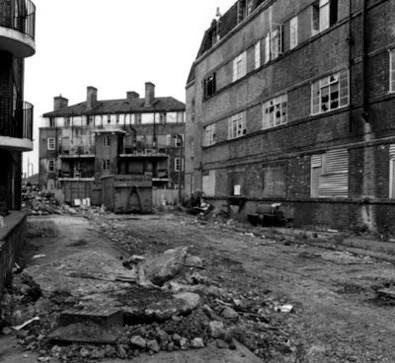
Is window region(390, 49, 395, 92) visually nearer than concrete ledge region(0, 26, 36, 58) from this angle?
No

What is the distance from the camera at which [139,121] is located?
209 feet

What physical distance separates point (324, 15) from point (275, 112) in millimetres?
5151

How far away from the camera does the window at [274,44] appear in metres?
21.5

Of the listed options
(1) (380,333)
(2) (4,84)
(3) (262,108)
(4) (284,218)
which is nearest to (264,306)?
(1) (380,333)

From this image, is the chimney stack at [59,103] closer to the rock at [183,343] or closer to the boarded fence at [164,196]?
the boarded fence at [164,196]

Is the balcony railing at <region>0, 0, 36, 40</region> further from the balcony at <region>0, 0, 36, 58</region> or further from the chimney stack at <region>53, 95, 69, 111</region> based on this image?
the chimney stack at <region>53, 95, 69, 111</region>

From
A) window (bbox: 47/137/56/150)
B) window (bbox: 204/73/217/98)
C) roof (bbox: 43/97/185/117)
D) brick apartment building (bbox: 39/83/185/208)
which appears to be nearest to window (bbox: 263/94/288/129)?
window (bbox: 204/73/217/98)

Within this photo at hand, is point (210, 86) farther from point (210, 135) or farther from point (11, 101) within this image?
point (11, 101)

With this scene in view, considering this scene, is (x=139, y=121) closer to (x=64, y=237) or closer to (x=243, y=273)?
(x=64, y=237)

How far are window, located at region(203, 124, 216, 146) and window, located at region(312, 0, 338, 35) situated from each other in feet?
37.9

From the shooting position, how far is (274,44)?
72.2 ft

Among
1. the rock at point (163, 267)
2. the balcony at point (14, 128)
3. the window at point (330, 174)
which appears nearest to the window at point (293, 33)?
the window at point (330, 174)

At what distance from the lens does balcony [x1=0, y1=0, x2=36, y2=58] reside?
11539 mm

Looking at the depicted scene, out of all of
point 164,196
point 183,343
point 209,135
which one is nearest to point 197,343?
point 183,343
